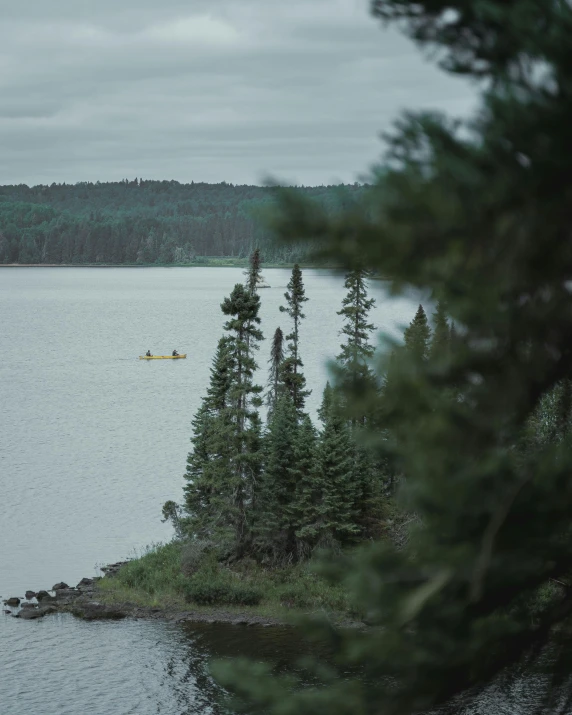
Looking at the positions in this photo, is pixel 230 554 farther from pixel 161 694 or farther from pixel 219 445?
pixel 161 694

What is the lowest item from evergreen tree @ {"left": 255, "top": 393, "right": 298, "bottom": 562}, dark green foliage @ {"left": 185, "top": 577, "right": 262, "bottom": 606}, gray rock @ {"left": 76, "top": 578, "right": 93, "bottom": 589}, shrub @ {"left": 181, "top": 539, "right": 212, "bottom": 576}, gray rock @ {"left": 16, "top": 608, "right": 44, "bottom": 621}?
gray rock @ {"left": 16, "top": 608, "right": 44, "bottom": 621}

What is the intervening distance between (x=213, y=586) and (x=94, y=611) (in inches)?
190

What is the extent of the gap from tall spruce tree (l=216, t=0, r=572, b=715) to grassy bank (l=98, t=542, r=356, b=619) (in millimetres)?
32376

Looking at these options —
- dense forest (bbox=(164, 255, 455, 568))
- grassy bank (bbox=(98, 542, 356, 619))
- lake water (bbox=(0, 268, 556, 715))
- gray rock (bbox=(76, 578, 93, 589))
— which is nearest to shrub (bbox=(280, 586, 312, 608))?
grassy bank (bbox=(98, 542, 356, 619))

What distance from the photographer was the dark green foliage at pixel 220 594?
38500mm

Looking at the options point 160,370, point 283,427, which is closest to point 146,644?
point 283,427

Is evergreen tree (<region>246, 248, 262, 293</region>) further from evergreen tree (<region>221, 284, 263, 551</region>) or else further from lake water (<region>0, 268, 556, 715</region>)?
lake water (<region>0, 268, 556, 715</region>)

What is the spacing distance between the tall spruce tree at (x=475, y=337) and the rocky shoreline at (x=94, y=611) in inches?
1306

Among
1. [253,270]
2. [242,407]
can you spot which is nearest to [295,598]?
[242,407]

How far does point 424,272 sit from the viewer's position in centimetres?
472

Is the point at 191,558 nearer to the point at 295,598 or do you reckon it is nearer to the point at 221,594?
the point at 221,594

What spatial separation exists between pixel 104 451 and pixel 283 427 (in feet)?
81.3

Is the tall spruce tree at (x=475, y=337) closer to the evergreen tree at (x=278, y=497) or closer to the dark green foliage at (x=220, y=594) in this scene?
the dark green foliage at (x=220, y=594)

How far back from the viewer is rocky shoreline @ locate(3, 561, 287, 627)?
37.3m
